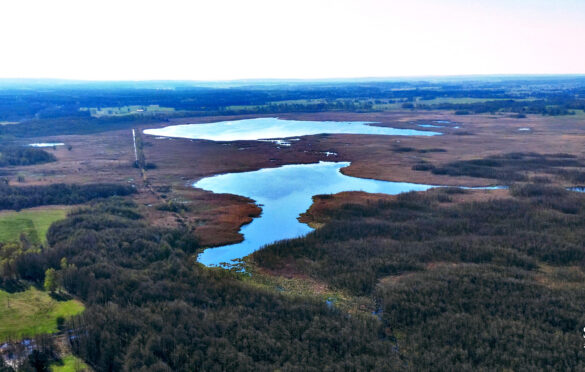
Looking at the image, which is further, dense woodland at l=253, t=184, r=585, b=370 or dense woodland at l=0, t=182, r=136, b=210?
dense woodland at l=0, t=182, r=136, b=210

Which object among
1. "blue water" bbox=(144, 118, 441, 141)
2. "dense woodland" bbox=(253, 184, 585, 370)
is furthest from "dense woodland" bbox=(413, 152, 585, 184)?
"blue water" bbox=(144, 118, 441, 141)

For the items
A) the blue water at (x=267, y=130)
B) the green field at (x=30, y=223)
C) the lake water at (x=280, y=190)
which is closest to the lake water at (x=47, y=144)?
the blue water at (x=267, y=130)

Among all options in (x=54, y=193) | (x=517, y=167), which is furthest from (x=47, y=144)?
Answer: (x=517, y=167)

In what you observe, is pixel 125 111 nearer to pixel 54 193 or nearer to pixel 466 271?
pixel 54 193

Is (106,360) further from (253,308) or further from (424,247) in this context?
(424,247)

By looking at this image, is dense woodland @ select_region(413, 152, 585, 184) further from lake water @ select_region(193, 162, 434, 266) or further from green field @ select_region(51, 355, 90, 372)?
green field @ select_region(51, 355, 90, 372)

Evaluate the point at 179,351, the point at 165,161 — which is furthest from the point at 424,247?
the point at 165,161
